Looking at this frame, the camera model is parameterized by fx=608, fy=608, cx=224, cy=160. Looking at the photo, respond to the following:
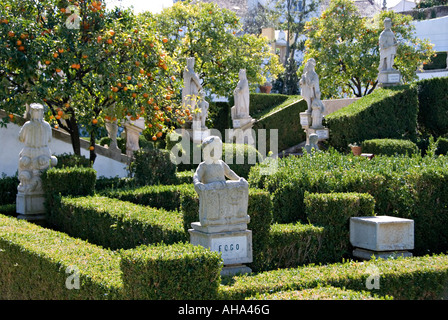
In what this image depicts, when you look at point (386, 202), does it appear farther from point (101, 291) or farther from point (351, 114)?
point (351, 114)

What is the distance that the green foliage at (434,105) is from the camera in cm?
2203

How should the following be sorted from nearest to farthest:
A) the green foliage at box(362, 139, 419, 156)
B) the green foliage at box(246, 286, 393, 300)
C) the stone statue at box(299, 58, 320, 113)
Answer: the green foliage at box(246, 286, 393, 300) < the green foliage at box(362, 139, 419, 156) < the stone statue at box(299, 58, 320, 113)

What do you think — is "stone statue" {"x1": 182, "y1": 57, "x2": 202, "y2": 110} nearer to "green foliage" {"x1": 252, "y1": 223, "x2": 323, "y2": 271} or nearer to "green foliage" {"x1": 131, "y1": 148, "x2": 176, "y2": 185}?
"green foliage" {"x1": 131, "y1": 148, "x2": 176, "y2": 185}

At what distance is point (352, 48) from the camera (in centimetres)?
2877

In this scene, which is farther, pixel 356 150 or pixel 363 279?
pixel 356 150

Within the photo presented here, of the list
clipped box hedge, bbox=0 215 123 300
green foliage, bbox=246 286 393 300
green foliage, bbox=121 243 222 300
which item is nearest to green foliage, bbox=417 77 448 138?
clipped box hedge, bbox=0 215 123 300

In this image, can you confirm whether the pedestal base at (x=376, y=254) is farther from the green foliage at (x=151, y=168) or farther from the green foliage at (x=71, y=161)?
the green foliage at (x=71, y=161)

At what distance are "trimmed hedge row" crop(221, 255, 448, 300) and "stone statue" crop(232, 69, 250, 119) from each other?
1469cm

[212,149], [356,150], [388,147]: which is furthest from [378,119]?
[212,149]

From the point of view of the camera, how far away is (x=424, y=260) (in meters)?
7.57

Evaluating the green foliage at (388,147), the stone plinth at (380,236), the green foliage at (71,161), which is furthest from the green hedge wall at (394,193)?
the green foliage at (388,147)

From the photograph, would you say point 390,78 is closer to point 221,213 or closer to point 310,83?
point 310,83

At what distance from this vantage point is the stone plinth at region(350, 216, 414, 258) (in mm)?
8492

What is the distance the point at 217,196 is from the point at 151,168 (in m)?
7.11
